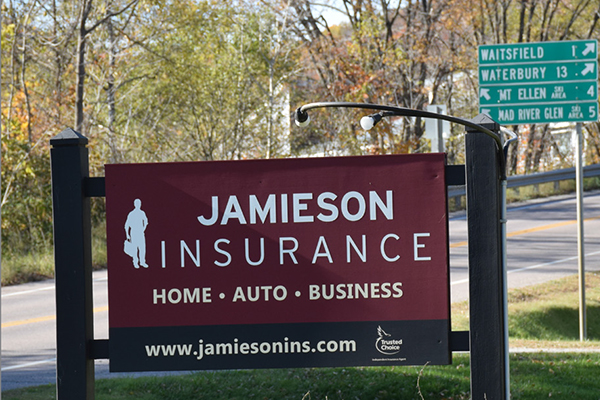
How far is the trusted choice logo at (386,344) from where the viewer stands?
12.7ft

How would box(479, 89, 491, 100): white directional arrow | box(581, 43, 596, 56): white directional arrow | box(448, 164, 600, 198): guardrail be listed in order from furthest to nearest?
box(448, 164, 600, 198): guardrail → box(479, 89, 491, 100): white directional arrow → box(581, 43, 596, 56): white directional arrow

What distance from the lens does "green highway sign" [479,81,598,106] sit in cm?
980

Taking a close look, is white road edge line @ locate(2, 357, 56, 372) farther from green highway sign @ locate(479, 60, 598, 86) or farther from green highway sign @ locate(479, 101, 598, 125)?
green highway sign @ locate(479, 60, 598, 86)

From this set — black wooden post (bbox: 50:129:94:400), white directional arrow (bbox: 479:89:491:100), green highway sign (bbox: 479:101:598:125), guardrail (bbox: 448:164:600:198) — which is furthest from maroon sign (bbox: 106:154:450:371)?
guardrail (bbox: 448:164:600:198)

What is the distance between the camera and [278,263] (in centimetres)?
394

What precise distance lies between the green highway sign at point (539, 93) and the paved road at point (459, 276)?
304 cm

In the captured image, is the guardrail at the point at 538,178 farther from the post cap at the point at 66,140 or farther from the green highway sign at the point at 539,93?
the post cap at the point at 66,140

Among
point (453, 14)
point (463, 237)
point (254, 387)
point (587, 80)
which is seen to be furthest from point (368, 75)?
point (254, 387)

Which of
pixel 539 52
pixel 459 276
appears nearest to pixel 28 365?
pixel 459 276

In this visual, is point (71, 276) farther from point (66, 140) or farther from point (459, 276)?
point (459, 276)

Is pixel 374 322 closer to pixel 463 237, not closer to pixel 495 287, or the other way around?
pixel 495 287

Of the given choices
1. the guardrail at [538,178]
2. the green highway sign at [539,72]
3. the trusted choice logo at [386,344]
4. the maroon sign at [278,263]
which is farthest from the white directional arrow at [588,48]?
the guardrail at [538,178]

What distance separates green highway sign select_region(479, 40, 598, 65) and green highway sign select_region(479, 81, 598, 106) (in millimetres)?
347

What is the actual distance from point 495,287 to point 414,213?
0.58 meters
